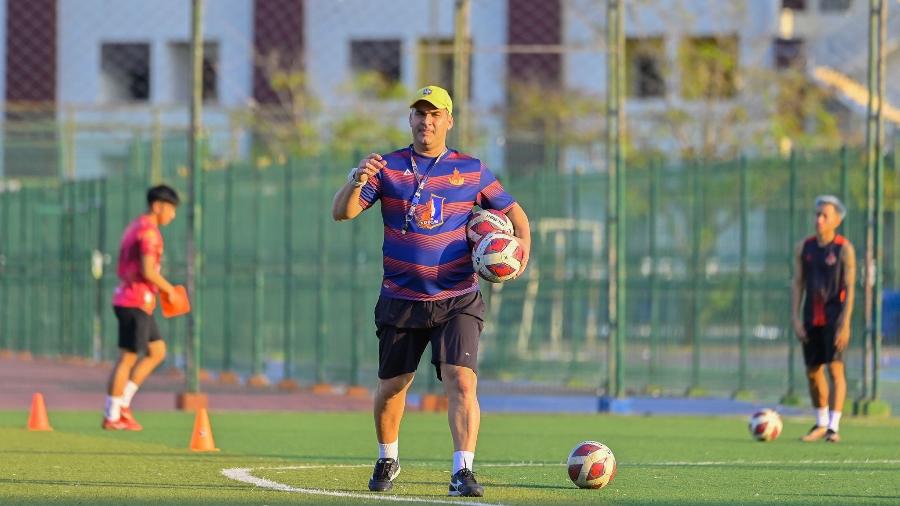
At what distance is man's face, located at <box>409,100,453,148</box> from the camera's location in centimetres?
1074

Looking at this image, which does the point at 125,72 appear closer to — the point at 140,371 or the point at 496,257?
the point at 140,371

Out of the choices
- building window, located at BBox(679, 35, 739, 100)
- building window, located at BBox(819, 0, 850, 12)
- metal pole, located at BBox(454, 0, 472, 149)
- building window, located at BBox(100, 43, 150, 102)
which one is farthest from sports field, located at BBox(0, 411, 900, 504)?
building window, located at BBox(100, 43, 150, 102)

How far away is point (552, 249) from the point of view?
25.2m

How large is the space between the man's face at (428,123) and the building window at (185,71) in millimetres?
33768

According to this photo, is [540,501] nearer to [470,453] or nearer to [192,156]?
[470,453]

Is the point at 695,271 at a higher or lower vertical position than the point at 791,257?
lower

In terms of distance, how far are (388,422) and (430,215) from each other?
1.18 m

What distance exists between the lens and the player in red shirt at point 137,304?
16.9m

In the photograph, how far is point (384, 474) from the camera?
10930 millimetres

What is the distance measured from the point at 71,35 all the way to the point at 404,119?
27.4ft

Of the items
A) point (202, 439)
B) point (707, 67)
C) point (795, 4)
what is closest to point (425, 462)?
point (202, 439)

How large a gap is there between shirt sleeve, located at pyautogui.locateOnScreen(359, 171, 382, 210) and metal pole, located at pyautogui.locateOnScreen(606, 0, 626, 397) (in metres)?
9.76

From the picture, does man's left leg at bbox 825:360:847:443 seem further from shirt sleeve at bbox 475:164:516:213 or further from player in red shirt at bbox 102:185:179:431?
shirt sleeve at bbox 475:164:516:213

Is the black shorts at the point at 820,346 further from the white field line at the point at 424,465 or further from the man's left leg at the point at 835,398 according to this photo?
the white field line at the point at 424,465
